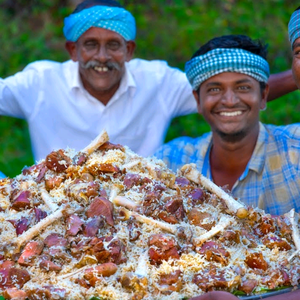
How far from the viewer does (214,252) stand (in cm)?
234

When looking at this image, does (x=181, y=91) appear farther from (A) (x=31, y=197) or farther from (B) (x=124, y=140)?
(A) (x=31, y=197)

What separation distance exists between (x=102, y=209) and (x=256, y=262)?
687 millimetres

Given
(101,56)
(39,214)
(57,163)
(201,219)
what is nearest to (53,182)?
(57,163)

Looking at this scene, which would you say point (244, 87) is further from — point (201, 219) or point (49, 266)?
point (49, 266)

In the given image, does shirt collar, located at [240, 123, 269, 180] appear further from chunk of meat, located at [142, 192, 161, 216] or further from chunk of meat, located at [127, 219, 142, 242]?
chunk of meat, located at [127, 219, 142, 242]

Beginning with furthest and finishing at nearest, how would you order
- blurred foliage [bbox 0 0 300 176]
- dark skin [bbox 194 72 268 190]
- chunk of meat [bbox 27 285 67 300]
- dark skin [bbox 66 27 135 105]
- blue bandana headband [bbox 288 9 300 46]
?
blurred foliage [bbox 0 0 300 176]
dark skin [bbox 66 27 135 105]
dark skin [bbox 194 72 268 190]
blue bandana headband [bbox 288 9 300 46]
chunk of meat [bbox 27 285 67 300]

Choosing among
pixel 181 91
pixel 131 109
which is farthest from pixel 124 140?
pixel 181 91

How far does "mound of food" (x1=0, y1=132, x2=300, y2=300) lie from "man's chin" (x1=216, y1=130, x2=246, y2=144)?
0.94m

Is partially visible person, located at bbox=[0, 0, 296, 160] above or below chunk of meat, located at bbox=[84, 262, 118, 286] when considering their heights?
above

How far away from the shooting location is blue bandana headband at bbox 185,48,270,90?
3.57m

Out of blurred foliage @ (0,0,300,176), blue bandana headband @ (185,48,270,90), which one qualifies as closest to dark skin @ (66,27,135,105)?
blue bandana headband @ (185,48,270,90)

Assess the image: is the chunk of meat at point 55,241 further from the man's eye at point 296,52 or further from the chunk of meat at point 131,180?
the man's eye at point 296,52

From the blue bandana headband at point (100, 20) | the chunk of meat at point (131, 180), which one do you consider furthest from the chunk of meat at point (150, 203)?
the blue bandana headband at point (100, 20)

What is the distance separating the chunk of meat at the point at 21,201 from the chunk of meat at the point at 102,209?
0.33m
